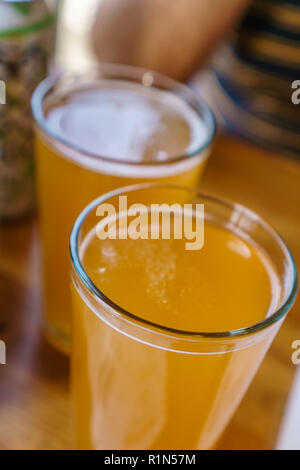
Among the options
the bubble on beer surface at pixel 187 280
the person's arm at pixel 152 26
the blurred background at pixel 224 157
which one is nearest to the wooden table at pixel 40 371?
the blurred background at pixel 224 157

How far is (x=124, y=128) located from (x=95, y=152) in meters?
0.08

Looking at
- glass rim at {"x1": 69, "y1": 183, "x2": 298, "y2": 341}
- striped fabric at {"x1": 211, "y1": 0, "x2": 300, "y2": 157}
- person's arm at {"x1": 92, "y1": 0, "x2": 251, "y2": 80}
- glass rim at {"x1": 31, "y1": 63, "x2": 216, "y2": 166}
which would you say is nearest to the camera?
glass rim at {"x1": 69, "y1": 183, "x2": 298, "y2": 341}

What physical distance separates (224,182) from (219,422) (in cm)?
44

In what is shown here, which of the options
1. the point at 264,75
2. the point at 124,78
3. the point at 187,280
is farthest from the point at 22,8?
the point at 264,75

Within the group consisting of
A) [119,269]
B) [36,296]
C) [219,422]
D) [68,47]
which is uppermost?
[119,269]

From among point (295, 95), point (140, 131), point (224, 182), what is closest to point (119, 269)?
point (140, 131)

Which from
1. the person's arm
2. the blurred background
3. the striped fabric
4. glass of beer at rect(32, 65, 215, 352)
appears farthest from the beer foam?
the striped fabric

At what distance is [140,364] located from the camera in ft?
1.28

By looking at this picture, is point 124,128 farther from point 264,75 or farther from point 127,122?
point 264,75

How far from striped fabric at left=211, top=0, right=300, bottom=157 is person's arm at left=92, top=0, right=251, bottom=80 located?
0.10 m

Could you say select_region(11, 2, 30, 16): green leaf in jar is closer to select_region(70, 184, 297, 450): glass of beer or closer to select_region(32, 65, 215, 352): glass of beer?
select_region(32, 65, 215, 352): glass of beer

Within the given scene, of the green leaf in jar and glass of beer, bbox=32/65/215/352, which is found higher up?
the green leaf in jar

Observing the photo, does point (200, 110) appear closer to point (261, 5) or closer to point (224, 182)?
point (224, 182)

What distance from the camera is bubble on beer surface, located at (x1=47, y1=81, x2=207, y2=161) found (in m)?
0.55
